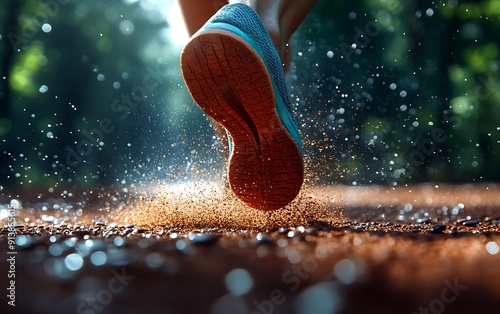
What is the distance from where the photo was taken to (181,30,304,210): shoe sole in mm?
1367

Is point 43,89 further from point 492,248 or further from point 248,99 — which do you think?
point 492,248

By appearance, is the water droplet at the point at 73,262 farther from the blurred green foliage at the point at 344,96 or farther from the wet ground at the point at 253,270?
the blurred green foliage at the point at 344,96

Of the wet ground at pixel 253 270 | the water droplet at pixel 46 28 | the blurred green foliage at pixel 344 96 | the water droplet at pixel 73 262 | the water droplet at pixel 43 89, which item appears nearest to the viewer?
the wet ground at pixel 253 270

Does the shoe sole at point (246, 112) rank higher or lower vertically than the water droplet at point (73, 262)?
higher

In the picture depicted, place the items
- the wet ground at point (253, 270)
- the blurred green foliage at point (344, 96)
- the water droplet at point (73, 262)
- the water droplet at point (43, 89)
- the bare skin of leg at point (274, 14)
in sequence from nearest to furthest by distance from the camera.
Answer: the wet ground at point (253, 270) < the water droplet at point (73, 262) < the bare skin of leg at point (274, 14) < the blurred green foliage at point (344, 96) < the water droplet at point (43, 89)

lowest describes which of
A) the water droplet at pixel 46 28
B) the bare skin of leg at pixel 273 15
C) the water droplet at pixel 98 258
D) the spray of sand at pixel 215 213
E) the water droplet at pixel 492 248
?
the water droplet at pixel 46 28

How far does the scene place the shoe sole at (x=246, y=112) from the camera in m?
1.37

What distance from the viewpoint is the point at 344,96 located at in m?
11.9

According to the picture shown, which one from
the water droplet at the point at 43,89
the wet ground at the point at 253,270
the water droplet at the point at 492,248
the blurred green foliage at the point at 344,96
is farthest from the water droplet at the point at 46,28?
the water droplet at the point at 492,248

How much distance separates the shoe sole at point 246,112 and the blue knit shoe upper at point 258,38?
33 millimetres

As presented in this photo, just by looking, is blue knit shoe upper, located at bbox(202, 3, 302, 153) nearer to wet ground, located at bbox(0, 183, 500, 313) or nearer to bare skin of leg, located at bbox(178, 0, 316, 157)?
bare skin of leg, located at bbox(178, 0, 316, 157)

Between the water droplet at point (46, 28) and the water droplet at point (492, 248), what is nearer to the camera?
the water droplet at point (492, 248)

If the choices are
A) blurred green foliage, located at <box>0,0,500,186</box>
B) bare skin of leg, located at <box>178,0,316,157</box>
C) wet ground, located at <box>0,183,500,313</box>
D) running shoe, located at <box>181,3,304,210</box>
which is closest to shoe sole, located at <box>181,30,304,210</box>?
running shoe, located at <box>181,3,304,210</box>

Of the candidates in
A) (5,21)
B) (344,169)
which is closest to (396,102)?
(344,169)
